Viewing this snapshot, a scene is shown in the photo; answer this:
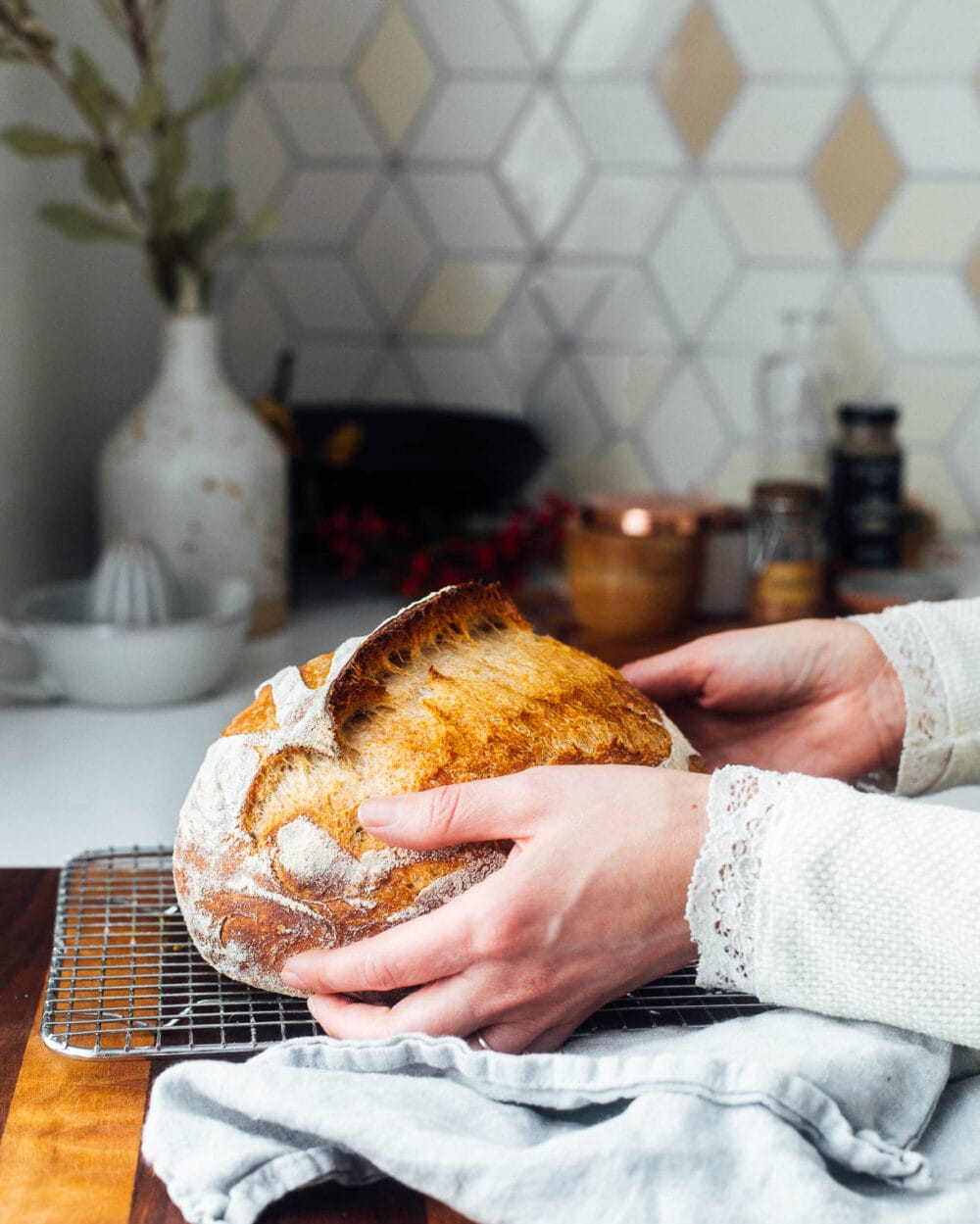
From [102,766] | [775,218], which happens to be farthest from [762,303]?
[102,766]

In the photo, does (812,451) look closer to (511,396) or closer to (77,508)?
(511,396)

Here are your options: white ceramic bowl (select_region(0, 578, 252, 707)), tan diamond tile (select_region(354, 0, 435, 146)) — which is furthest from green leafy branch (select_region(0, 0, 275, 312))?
tan diamond tile (select_region(354, 0, 435, 146))

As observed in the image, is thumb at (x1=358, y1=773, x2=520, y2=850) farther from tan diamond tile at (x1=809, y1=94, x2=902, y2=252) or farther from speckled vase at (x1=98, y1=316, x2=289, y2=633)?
tan diamond tile at (x1=809, y1=94, x2=902, y2=252)

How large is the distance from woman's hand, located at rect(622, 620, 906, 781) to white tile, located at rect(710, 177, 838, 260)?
102cm

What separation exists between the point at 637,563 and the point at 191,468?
1.61 ft

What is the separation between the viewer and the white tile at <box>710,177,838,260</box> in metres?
1.87

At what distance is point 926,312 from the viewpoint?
1894mm

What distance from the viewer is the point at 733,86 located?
1840 mm

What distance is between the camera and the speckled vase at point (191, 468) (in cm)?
144

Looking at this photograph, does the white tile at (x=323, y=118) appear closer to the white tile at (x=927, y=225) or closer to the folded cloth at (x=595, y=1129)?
the white tile at (x=927, y=225)

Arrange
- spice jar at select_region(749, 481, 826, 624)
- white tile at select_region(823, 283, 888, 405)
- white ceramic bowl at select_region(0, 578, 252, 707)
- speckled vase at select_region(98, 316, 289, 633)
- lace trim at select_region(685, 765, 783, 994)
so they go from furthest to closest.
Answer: white tile at select_region(823, 283, 888, 405) → spice jar at select_region(749, 481, 826, 624) → speckled vase at select_region(98, 316, 289, 633) → white ceramic bowl at select_region(0, 578, 252, 707) → lace trim at select_region(685, 765, 783, 994)

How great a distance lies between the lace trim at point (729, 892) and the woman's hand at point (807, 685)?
299 mm

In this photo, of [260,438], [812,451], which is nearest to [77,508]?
[260,438]

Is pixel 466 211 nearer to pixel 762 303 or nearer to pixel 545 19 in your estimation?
pixel 545 19
